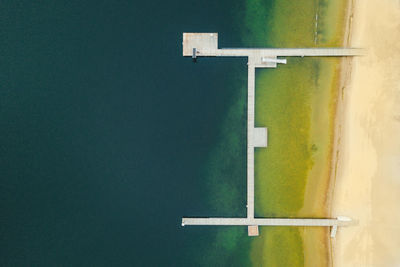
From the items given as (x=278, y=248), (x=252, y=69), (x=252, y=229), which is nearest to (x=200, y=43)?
(x=252, y=69)

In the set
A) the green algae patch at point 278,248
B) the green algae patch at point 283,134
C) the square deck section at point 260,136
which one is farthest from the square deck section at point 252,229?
the square deck section at point 260,136

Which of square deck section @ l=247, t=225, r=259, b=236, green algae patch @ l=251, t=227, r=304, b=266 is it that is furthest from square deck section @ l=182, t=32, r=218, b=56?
green algae patch @ l=251, t=227, r=304, b=266

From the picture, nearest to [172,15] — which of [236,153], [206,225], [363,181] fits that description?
[236,153]

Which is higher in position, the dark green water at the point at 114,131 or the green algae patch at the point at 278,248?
the dark green water at the point at 114,131

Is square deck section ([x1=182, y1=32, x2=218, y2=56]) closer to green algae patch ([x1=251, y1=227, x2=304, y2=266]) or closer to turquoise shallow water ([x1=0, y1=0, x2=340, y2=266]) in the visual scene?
turquoise shallow water ([x1=0, y1=0, x2=340, y2=266])

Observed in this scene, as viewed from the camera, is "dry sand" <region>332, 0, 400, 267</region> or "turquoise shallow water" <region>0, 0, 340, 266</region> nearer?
"dry sand" <region>332, 0, 400, 267</region>

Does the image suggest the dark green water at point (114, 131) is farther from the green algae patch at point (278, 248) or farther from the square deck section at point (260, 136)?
the green algae patch at point (278, 248)

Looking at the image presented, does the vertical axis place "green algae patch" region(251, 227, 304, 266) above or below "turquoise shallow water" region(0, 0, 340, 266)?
below

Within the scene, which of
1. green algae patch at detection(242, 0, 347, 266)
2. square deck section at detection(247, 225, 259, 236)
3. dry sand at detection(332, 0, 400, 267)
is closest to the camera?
dry sand at detection(332, 0, 400, 267)
